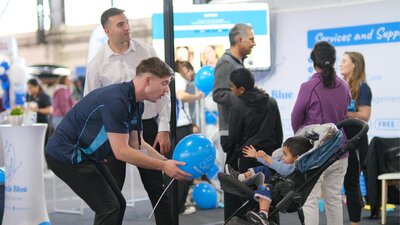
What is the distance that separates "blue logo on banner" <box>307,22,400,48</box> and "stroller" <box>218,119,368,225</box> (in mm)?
2920

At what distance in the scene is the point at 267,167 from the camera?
12.5 feet

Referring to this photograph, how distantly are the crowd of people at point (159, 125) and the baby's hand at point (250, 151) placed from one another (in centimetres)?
1

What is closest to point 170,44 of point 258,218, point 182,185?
point 258,218

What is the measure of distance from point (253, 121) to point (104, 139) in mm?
1135

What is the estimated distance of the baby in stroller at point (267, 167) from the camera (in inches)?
138

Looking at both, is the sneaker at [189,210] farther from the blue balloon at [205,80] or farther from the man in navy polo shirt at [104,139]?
the man in navy polo shirt at [104,139]

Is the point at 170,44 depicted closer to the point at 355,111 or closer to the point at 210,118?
the point at 355,111

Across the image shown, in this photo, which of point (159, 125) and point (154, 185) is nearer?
point (154, 185)

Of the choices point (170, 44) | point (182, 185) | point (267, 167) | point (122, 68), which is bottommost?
point (182, 185)

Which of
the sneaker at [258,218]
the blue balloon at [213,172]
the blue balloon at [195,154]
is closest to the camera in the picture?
the blue balloon at [195,154]

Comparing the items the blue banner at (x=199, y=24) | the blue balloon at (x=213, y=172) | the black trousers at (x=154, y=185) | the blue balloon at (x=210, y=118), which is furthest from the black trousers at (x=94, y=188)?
the blue banner at (x=199, y=24)

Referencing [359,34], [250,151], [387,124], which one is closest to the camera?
[250,151]

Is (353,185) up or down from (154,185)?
down

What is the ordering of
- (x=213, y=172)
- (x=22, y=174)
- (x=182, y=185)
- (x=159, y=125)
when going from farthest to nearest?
(x=213, y=172) < (x=182, y=185) < (x=22, y=174) < (x=159, y=125)
